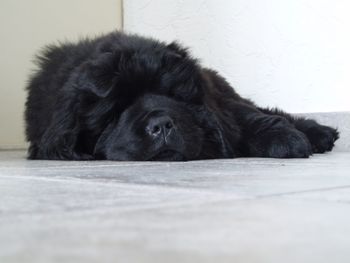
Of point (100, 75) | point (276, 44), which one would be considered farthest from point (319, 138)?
point (100, 75)

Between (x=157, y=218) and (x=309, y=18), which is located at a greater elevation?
(x=309, y=18)

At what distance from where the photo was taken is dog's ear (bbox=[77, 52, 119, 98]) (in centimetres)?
186

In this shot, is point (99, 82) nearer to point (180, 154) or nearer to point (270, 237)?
point (180, 154)

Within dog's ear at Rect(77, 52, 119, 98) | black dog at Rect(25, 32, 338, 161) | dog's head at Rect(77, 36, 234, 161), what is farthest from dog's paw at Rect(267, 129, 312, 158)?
dog's ear at Rect(77, 52, 119, 98)

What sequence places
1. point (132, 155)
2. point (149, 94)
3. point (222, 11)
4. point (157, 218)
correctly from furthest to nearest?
1. point (222, 11)
2. point (149, 94)
3. point (132, 155)
4. point (157, 218)

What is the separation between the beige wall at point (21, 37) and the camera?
3.26 meters

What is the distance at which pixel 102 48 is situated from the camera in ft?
6.74

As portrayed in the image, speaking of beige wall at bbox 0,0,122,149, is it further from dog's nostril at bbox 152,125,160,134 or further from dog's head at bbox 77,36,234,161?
dog's nostril at bbox 152,125,160,134

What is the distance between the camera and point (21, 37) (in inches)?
130

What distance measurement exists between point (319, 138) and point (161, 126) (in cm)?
79

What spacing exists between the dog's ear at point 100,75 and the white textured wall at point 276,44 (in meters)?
0.98

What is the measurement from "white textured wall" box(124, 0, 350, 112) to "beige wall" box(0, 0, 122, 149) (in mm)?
615

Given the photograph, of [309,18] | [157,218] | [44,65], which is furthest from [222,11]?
[157,218]

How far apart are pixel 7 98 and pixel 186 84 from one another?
1.62m
